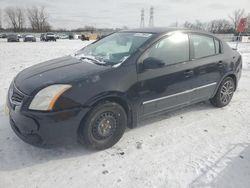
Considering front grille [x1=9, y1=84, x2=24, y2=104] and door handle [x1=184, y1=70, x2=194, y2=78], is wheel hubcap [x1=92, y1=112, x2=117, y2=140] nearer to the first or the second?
front grille [x1=9, y1=84, x2=24, y2=104]

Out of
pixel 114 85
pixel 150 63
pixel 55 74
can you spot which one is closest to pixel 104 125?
pixel 114 85

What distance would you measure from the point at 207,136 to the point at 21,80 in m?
2.82

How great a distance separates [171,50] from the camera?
3225 mm

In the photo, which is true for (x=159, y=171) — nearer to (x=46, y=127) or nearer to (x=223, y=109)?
(x=46, y=127)

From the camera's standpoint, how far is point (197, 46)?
3.57 meters

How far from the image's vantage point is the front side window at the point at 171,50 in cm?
302

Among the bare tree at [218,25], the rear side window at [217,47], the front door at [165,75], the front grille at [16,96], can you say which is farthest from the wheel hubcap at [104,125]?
the bare tree at [218,25]

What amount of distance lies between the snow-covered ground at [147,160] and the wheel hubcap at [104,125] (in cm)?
23

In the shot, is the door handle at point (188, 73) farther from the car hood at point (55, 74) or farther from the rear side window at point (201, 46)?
the car hood at point (55, 74)

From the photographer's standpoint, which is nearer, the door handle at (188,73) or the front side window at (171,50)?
the front side window at (171,50)

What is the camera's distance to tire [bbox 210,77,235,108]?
4076mm

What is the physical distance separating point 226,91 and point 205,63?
102cm

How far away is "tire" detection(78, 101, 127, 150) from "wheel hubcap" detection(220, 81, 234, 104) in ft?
7.87

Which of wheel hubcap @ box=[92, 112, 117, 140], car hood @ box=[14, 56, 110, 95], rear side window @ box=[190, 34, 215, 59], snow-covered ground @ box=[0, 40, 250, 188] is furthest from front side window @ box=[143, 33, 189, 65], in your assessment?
snow-covered ground @ box=[0, 40, 250, 188]
